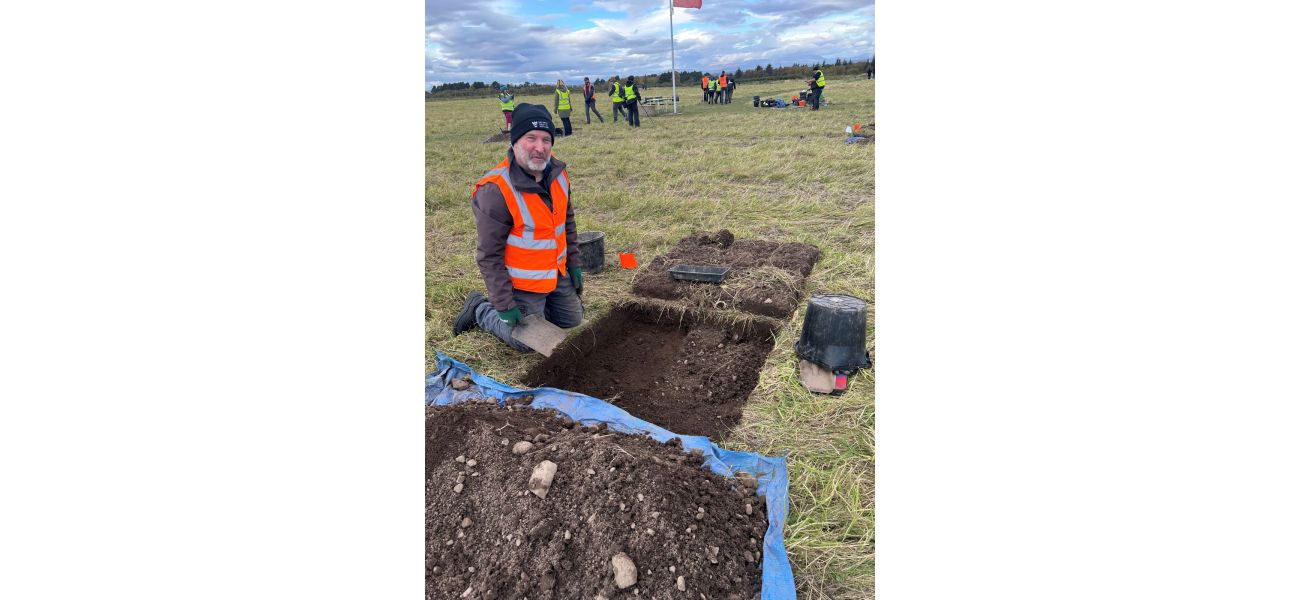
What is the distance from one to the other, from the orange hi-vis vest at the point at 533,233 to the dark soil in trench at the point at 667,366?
1.45 feet

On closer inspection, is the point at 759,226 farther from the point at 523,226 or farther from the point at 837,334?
the point at 523,226

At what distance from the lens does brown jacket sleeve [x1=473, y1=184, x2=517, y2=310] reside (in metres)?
2.94

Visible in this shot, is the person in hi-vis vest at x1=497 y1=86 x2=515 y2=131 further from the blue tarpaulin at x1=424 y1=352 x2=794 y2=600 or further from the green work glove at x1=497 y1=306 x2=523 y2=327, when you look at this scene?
the blue tarpaulin at x1=424 y1=352 x2=794 y2=600

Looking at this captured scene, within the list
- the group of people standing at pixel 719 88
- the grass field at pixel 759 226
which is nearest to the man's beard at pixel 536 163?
the grass field at pixel 759 226

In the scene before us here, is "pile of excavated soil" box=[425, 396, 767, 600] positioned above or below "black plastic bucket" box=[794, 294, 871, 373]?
below

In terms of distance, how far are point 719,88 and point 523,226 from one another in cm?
1675

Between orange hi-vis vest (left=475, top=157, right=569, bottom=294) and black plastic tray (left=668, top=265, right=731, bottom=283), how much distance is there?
97 centimetres

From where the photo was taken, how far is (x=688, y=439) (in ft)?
7.63

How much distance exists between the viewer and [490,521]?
190 cm

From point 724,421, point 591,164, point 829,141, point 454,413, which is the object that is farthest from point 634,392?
point 829,141

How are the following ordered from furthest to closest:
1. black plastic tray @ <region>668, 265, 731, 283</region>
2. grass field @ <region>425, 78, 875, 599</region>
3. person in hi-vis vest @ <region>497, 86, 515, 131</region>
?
1. person in hi-vis vest @ <region>497, 86, 515, 131</region>
2. black plastic tray @ <region>668, 265, 731, 283</region>
3. grass field @ <region>425, 78, 875, 599</region>

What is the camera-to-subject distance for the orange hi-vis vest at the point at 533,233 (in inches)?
116

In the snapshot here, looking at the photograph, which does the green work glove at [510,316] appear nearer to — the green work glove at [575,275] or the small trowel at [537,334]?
the small trowel at [537,334]

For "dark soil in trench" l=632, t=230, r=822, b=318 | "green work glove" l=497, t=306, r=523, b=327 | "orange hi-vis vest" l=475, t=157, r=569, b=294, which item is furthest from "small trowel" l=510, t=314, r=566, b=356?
"dark soil in trench" l=632, t=230, r=822, b=318
